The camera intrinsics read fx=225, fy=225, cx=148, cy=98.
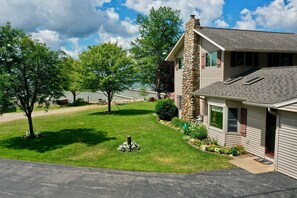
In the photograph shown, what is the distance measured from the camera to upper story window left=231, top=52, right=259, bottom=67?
664 inches

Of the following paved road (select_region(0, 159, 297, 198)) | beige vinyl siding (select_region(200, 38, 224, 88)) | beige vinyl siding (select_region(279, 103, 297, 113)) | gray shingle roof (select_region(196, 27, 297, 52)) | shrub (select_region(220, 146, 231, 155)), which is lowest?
paved road (select_region(0, 159, 297, 198))

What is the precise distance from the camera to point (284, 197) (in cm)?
852

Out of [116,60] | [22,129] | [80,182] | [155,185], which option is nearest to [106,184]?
[80,182]

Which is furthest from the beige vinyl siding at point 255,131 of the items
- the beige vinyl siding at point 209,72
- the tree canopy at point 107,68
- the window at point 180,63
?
the tree canopy at point 107,68

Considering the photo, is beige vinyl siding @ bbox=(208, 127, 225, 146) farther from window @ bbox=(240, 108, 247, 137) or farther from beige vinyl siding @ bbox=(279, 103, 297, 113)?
beige vinyl siding @ bbox=(279, 103, 297, 113)

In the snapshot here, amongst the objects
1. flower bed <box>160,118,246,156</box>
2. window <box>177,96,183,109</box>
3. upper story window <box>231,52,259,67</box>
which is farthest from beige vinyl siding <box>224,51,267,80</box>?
window <box>177,96,183,109</box>

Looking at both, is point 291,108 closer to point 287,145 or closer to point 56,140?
point 287,145

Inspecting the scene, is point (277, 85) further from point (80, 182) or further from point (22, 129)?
point (22, 129)

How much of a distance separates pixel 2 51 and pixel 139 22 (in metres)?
33.0

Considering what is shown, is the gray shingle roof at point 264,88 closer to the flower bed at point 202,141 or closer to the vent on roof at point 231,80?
the vent on roof at point 231,80

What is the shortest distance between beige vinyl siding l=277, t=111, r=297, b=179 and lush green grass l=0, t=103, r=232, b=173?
2423 millimetres

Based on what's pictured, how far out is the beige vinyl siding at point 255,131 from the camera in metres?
12.4

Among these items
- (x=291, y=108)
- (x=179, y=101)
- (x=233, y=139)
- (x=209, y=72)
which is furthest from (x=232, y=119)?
(x=179, y=101)

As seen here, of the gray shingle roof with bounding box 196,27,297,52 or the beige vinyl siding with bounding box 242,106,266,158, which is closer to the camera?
the beige vinyl siding with bounding box 242,106,266,158
